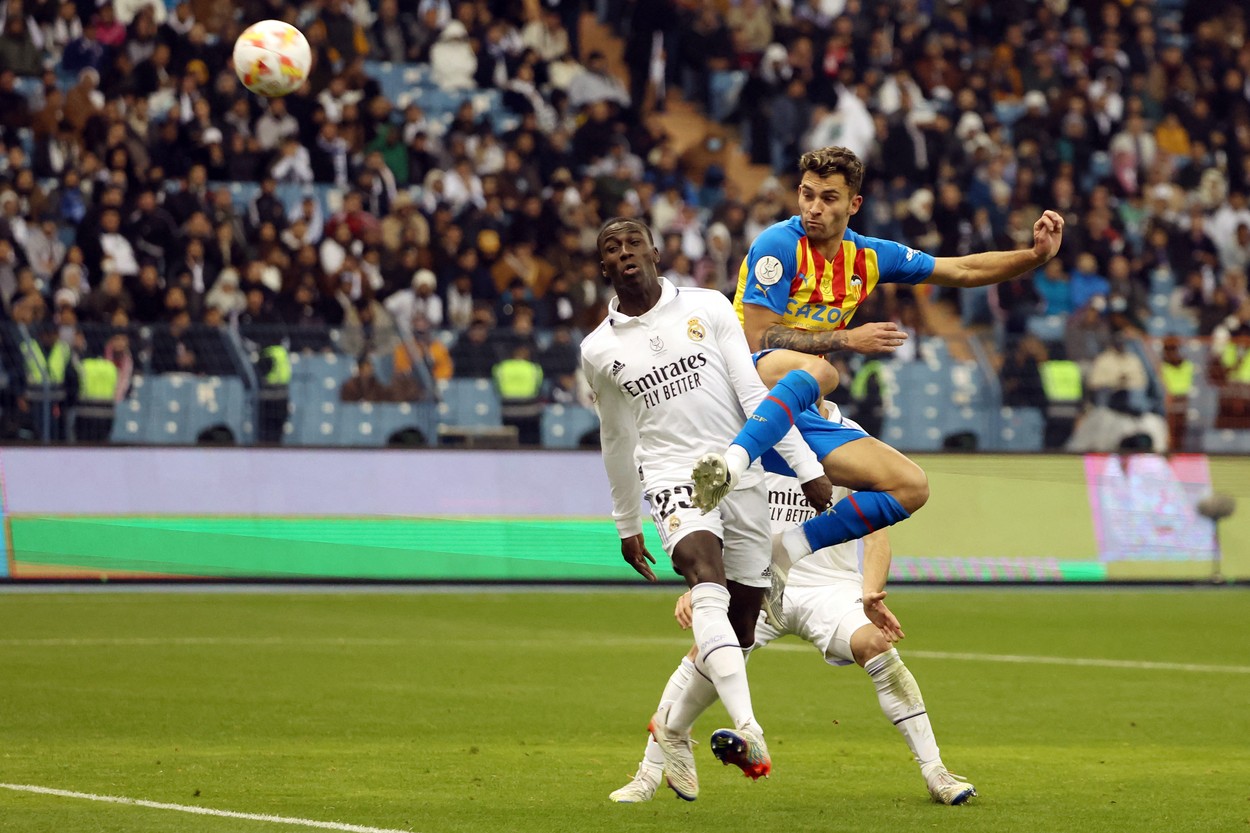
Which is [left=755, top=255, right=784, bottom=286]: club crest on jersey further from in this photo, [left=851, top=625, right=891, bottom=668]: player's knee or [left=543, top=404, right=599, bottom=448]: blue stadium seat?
[left=543, top=404, right=599, bottom=448]: blue stadium seat

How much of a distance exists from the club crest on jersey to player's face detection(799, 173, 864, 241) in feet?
0.76

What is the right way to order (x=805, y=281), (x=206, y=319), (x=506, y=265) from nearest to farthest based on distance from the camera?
1. (x=805, y=281)
2. (x=206, y=319)
3. (x=506, y=265)

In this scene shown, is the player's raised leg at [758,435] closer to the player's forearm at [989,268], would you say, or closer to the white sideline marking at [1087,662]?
the player's forearm at [989,268]

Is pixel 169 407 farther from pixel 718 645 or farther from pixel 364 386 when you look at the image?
pixel 718 645

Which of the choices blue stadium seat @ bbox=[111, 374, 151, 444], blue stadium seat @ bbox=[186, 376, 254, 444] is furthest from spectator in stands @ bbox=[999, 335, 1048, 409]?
blue stadium seat @ bbox=[111, 374, 151, 444]

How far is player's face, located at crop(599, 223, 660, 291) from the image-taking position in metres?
7.42

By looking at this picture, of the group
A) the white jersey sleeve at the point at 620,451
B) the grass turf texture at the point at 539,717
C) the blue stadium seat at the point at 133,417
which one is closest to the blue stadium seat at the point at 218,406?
the blue stadium seat at the point at 133,417

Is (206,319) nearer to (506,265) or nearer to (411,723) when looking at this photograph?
(506,265)

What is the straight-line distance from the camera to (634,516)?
7.86 meters

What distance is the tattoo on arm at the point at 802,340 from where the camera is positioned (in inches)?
320

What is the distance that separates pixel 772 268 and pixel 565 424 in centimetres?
1148

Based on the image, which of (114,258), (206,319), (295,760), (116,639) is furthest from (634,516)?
(114,258)

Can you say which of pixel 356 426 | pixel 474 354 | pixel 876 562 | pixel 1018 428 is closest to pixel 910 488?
pixel 876 562

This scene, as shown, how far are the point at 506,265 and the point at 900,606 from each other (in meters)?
7.66
